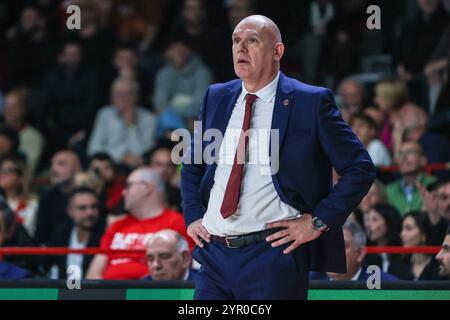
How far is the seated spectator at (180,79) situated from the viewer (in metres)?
10.8

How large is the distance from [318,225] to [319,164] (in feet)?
0.76

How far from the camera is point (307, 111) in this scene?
4434mm

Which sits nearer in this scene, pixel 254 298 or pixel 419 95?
pixel 254 298

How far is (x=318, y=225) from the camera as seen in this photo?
4352mm

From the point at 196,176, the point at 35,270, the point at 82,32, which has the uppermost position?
the point at 82,32

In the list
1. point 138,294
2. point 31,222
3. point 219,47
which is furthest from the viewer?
point 219,47

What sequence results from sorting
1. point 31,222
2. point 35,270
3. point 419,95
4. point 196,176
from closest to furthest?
→ point 196,176
point 35,270
point 31,222
point 419,95

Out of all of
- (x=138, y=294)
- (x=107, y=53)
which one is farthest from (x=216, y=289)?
(x=107, y=53)

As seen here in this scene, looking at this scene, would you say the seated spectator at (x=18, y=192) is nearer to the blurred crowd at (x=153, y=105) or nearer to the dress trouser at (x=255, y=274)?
the blurred crowd at (x=153, y=105)

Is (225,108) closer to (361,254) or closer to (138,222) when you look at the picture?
(361,254)

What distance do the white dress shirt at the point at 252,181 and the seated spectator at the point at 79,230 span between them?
3754 mm

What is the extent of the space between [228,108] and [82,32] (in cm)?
728

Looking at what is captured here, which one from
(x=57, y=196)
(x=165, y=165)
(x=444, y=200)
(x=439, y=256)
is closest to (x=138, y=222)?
(x=165, y=165)
